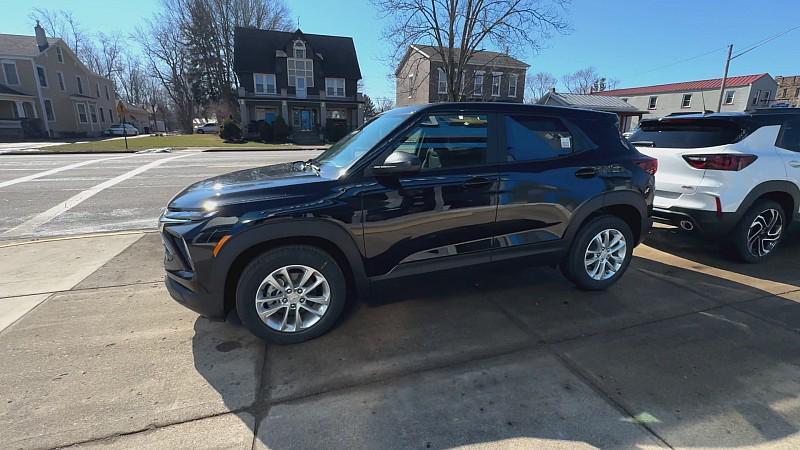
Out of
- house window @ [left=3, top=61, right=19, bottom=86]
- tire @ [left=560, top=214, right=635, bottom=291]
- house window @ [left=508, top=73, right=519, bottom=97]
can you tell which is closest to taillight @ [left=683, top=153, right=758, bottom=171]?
tire @ [left=560, top=214, right=635, bottom=291]

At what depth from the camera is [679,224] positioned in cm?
470

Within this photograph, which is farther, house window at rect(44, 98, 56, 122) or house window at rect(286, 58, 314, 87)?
house window at rect(286, 58, 314, 87)

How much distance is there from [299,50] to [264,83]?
4.29 meters

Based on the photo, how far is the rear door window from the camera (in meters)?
3.40

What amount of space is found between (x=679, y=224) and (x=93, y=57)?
262 ft

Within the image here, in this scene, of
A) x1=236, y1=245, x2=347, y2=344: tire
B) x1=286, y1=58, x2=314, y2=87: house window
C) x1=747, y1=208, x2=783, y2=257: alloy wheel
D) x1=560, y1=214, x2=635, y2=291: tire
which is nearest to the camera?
x1=236, y1=245, x2=347, y2=344: tire

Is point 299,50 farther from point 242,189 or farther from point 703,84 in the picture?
point 703,84

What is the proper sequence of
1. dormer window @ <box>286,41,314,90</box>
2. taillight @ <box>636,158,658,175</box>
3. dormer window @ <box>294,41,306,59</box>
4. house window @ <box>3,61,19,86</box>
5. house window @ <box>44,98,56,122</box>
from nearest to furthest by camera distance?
taillight @ <box>636,158,658,175</box> < house window @ <box>3,61,19,86</box> < house window @ <box>44,98,56,122</box> < dormer window @ <box>294,41,306,59</box> < dormer window @ <box>286,41,314,90</box>

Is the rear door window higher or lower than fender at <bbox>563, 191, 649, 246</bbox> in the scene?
higher

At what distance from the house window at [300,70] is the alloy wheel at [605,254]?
35.9 m

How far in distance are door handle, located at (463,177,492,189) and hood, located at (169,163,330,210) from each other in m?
1.11

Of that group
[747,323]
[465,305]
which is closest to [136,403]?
[465,305]

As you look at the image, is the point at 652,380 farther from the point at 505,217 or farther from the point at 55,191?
the point at 55,191

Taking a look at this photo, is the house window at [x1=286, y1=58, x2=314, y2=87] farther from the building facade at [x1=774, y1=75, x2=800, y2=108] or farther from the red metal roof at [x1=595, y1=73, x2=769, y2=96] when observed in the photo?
the building facade at [x1=774, y1=75, x2=800, y2=108]
